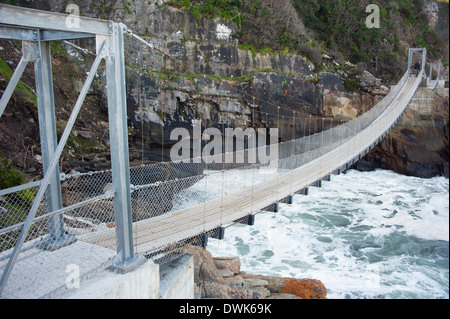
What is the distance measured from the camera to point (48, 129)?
1882 mm

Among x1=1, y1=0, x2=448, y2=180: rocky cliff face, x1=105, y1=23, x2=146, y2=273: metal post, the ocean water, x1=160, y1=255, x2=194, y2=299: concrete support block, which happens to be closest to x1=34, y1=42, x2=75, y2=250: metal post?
x1=105, y1=23, x2=146, y2=273: metal post

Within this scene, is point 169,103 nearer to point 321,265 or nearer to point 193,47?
point 193,47

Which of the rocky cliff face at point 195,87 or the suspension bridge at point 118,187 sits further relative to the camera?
the rocky cliff face at point 195,87

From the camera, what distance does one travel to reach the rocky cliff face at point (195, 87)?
24.6 feet

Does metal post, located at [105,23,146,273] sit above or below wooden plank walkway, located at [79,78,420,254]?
above

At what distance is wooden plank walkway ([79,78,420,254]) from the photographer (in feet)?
9.04

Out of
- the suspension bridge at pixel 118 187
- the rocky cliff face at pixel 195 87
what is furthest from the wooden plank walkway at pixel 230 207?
the rocky cliff face at pixel 195 87

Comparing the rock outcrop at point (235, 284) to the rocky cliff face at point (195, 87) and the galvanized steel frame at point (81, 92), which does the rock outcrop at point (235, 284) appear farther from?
the rocky cliff face at point (195, 87)

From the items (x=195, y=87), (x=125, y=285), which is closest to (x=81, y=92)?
(x=125, y=285)

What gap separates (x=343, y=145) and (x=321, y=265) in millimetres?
2483

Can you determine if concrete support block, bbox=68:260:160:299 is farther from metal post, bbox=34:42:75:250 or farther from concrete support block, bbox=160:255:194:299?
metal post, bbox=34:42:75:250

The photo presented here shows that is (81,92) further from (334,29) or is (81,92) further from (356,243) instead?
(334,29)

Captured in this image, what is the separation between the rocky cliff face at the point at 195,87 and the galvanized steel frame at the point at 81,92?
529cm
